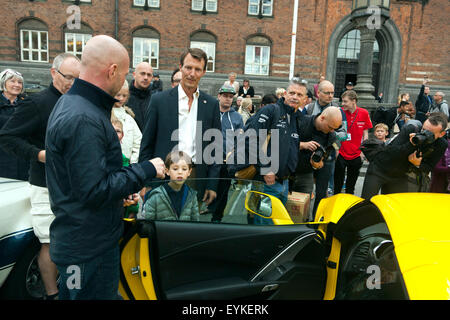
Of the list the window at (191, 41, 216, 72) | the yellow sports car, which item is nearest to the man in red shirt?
the yellow sports car

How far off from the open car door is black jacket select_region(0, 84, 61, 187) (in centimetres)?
97

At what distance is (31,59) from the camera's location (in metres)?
20.0

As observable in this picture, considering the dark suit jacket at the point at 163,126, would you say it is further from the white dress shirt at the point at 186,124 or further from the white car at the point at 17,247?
the white car at the point at 17,247

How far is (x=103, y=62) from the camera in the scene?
63.6 inches

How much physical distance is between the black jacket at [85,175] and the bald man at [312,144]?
9.12ft

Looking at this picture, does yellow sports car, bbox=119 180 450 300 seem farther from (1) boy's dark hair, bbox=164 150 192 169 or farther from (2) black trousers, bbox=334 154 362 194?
(2) black trousers, bbox=334 154 362 194

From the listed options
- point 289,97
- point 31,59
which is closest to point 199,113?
point 289,97

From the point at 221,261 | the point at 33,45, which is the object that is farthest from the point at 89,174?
the point at 33,45

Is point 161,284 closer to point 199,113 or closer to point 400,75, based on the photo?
point 199,113

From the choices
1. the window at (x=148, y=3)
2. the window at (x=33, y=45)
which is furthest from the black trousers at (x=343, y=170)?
the window at (x=33, y=45)

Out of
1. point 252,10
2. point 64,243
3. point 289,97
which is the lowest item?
point 64,243

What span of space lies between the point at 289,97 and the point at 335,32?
18.9 meters

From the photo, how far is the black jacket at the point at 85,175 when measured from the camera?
1.52 m

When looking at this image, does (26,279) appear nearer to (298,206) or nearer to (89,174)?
(89,174)
